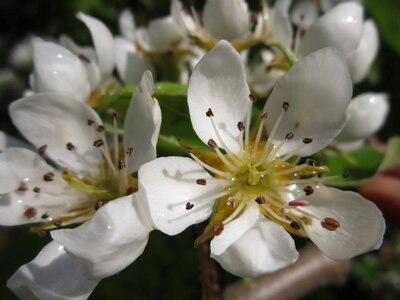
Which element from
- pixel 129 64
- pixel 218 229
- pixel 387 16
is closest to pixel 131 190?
pixel 218 229

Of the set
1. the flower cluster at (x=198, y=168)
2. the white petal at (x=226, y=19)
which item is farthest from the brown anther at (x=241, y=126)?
the white petal at (x=226, y=19)

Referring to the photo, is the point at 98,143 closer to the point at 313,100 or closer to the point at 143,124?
the point at 143,124

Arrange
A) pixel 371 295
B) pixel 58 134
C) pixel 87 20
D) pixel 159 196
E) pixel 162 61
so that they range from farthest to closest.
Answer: pixel 371 295, pixel 162 61, pixel 87 20, pixel 58 134, pixel 159 196

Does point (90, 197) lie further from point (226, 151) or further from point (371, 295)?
point (371, 295)

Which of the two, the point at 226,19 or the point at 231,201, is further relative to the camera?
the point at 226,19

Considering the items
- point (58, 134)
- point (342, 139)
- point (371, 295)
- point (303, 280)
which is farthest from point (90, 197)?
point (371, 295)

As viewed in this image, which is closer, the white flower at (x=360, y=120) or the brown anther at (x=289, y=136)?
the brown anther at (x=289, y=136)

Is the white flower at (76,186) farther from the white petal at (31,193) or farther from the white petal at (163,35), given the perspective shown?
the white petal at (163,35)

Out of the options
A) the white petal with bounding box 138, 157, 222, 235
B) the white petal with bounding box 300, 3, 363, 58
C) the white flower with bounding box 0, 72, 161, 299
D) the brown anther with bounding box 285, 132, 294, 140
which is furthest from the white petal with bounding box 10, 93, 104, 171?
the white petal with bounding box 300, 3, 363, 58
